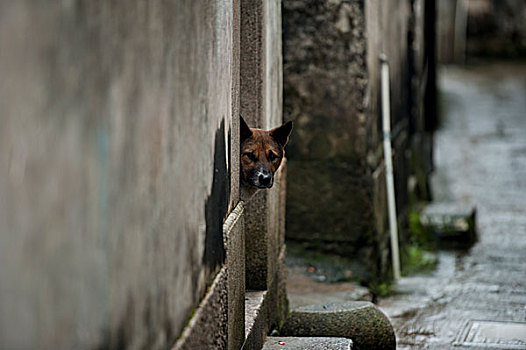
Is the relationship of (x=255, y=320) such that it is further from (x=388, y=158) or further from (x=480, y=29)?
(x=480, y=29)

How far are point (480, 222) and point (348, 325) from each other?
5.49m

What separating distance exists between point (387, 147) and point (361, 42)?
109 centimetres

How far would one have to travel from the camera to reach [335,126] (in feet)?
19.9

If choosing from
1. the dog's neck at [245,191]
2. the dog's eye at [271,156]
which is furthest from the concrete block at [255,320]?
the dog's eye at [271,156]

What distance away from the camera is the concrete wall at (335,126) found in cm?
590

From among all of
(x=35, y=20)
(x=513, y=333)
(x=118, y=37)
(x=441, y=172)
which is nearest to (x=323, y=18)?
(x=513, y=333)

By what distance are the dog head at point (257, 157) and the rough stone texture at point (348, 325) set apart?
1.01 meters

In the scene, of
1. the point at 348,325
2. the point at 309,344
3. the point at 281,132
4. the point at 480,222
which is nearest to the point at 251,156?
the point at 281,132

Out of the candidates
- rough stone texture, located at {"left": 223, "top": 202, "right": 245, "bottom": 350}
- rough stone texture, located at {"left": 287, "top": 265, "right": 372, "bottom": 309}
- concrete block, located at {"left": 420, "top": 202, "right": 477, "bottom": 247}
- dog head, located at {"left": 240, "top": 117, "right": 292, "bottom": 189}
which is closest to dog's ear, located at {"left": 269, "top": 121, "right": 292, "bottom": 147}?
dog head, located at {"left": 240, "top": 117, "right": 292, "bottom": 189}

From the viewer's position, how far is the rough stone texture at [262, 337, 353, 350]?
3.48m

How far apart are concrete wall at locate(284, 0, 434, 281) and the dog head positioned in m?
2.48

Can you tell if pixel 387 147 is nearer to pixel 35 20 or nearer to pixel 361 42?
pixel 361 42

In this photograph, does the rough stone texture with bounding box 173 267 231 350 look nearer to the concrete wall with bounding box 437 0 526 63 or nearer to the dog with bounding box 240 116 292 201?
the dog with bounding box 240 116 292 201

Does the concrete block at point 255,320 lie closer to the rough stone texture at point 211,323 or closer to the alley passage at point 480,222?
the rough stone texture at point 211,323
